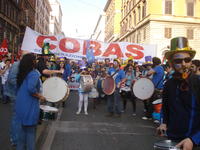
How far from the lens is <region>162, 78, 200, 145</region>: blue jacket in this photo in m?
2.40

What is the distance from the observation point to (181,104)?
2.49 meters

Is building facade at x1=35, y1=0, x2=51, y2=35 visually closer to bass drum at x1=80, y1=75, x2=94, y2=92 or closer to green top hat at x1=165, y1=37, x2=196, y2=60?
bass drum at x1=80, y1=75, x2=94, y2=92

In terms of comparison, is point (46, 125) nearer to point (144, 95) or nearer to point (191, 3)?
point (144, 95)

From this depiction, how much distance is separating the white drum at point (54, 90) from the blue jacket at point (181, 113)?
4651mm

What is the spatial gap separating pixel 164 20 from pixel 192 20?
4.16 meters

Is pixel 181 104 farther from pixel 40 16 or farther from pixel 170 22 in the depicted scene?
pixel 40 16

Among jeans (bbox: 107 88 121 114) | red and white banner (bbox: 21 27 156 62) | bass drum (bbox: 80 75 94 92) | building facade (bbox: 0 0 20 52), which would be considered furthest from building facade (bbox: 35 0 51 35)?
jeans (bbox: 107 88 121 114)

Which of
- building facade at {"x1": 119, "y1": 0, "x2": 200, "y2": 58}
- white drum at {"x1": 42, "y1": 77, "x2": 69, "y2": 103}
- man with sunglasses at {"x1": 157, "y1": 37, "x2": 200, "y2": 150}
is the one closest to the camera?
man with sunglasses at {"x1": 157, "y1": 37, "x2": 200, "y2": 150}

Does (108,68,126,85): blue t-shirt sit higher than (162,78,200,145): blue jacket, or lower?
higher

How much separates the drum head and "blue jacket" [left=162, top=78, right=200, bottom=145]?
19.6 feet

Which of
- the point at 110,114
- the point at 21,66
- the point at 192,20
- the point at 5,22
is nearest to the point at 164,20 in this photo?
the point at 192,20

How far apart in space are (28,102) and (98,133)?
125 inches

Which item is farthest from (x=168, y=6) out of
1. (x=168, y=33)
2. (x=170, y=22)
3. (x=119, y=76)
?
(x=119, y=76)

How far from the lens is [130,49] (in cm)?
1482
